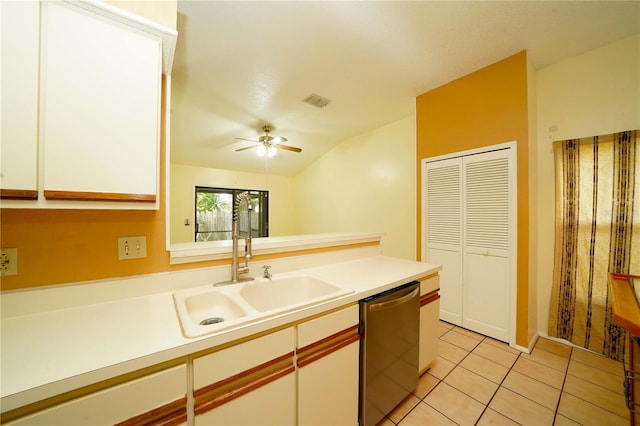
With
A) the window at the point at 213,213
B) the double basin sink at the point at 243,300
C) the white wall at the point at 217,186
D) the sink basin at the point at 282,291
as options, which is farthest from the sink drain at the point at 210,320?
the white wall at the point at 217,186

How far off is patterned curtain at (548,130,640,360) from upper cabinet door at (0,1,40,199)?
3552mm

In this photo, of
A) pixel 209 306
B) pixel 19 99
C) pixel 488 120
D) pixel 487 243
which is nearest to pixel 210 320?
pixel 209 306

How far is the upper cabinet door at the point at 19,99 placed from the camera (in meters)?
0.73

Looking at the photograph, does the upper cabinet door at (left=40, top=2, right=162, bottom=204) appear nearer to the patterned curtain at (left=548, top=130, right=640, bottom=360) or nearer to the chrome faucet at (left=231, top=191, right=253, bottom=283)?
the chrome faucet at (left=231, top=191, right=253, bottom=283)

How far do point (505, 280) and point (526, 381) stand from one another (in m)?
0.82

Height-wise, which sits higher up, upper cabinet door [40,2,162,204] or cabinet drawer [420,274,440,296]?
upper cabinet door [40,2,162,204]

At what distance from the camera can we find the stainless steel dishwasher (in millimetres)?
1209

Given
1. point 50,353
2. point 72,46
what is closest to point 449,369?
point 50,353

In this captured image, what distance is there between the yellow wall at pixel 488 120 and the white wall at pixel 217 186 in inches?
157

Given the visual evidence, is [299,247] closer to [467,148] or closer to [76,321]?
[76,321]

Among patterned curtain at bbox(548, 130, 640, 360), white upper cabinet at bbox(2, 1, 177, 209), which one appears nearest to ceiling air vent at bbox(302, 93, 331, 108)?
white upper cabinet at bbox(2, 1, 177, 209)

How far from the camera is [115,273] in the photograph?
1093 mm

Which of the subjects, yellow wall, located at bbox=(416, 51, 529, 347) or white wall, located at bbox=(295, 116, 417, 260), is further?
white wall, located at bbox=(295, 116, 417, 260)

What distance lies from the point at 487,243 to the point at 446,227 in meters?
0.42
